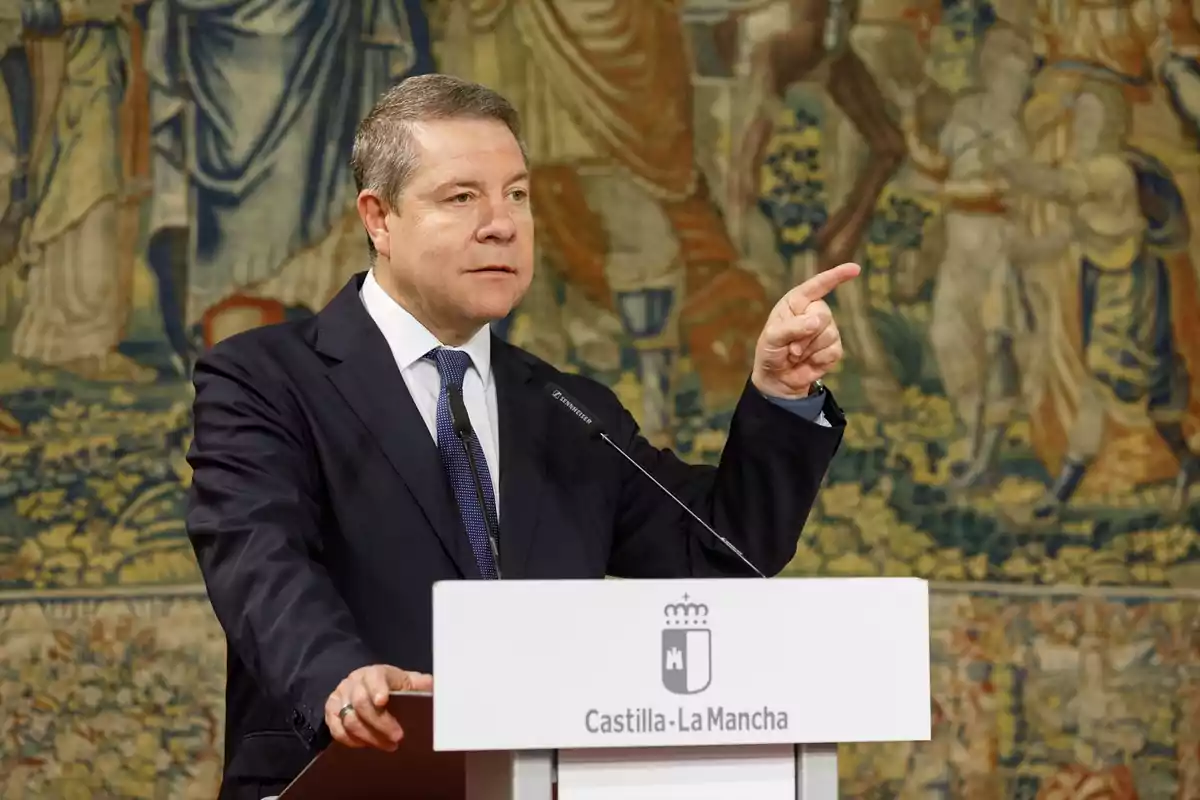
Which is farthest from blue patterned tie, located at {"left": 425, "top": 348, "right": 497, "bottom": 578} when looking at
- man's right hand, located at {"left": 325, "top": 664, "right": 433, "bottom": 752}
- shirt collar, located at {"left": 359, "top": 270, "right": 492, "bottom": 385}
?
man's right hand, located at {"left": 325, "top": 664, "right": 433, "bottom": 752}

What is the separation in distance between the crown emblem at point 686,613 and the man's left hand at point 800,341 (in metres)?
0.70

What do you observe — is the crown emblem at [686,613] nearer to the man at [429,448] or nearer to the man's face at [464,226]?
the man at [429,448]

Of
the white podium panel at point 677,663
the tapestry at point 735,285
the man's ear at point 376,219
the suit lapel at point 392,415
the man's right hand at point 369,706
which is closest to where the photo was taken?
the white podium panel at point 677,663

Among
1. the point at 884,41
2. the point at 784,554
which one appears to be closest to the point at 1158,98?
the point at 884,41

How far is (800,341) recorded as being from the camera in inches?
98.0

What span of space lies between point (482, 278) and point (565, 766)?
1.23 m

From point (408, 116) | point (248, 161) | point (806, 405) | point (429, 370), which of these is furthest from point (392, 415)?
point (248, 161)

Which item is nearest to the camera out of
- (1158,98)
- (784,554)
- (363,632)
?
(363,632)

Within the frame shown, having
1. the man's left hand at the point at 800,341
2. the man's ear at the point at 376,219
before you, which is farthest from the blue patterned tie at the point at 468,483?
the man's left hand at the point at 800,341

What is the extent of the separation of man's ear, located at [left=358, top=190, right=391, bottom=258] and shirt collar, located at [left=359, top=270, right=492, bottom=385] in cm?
7

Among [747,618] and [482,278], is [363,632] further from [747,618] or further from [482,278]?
[747,618]

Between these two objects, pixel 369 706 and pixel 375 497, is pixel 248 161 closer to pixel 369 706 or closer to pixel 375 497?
pixel 375 497

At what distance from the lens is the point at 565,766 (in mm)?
1726

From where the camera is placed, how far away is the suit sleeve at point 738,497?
8.85 ft
